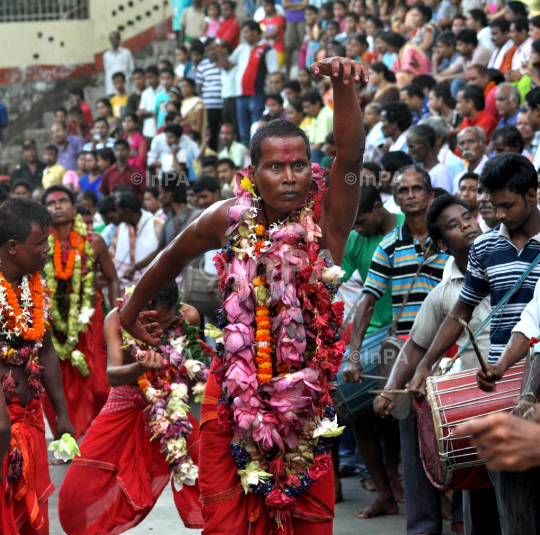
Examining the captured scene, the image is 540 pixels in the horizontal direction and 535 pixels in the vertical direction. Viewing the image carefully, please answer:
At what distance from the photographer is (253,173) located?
4035 mm

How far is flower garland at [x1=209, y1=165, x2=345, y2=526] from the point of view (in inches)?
149

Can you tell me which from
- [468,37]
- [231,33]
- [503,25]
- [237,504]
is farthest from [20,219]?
[231,33]

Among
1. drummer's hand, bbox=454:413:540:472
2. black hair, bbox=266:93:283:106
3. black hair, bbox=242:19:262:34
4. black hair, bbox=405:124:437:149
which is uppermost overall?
black hair, bbox=242:19:262:34

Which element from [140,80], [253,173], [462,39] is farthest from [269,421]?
[140,80]

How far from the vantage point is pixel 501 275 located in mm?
4504

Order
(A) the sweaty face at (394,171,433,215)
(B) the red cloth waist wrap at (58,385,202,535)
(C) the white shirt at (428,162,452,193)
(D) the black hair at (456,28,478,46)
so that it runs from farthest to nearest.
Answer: (D) the black hair at (456,28,478,46) < (C) the white shirt at (428,162,452,193) < (A) the sweaty face at (394,171,433,215) < (B) the red cloth waist wrap at (58,385,202,535)

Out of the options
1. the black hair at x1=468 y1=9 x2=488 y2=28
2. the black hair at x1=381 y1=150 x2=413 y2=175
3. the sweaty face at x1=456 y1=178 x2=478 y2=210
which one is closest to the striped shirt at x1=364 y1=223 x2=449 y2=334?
the sweaty face at x1=456 y1=178 x2=478 y2=210

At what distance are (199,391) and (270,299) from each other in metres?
2.05

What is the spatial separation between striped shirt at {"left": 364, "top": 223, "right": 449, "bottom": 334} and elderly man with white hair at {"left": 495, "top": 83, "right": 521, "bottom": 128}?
11.4ft

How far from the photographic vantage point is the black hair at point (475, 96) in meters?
9.57

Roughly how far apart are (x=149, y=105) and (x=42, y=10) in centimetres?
801

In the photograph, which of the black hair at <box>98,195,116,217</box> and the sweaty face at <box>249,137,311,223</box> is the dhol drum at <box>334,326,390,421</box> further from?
the black hair at <box>98,195,116,217</box>

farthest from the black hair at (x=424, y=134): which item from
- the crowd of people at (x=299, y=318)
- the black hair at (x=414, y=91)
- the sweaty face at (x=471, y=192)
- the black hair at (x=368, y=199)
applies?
the black hair at (x=414, y=91)

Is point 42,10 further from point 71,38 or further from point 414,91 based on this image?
point 414,91
